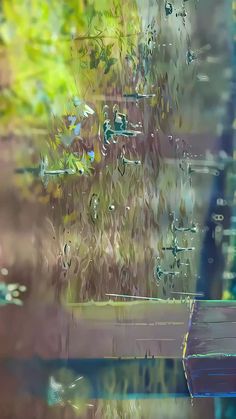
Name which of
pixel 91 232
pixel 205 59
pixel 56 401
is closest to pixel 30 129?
pixel 91 232

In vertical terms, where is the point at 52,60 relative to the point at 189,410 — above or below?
above

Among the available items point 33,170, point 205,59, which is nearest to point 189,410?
point 33,170

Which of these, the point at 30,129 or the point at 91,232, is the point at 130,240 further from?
the point at 30,129

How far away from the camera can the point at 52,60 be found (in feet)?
2.90

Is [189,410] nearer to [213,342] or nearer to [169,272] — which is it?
[213,342]

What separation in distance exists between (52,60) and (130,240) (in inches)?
12.1

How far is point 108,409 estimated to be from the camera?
3.00ft

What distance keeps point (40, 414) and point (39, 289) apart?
0.65 ft

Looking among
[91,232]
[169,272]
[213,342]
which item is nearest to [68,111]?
[91,232]

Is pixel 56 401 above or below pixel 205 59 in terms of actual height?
below

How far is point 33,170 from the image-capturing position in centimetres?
88

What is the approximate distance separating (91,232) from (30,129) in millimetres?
187

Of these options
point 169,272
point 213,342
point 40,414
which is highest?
point 169,272

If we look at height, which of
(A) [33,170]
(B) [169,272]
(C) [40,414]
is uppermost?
(A) [33,170]
